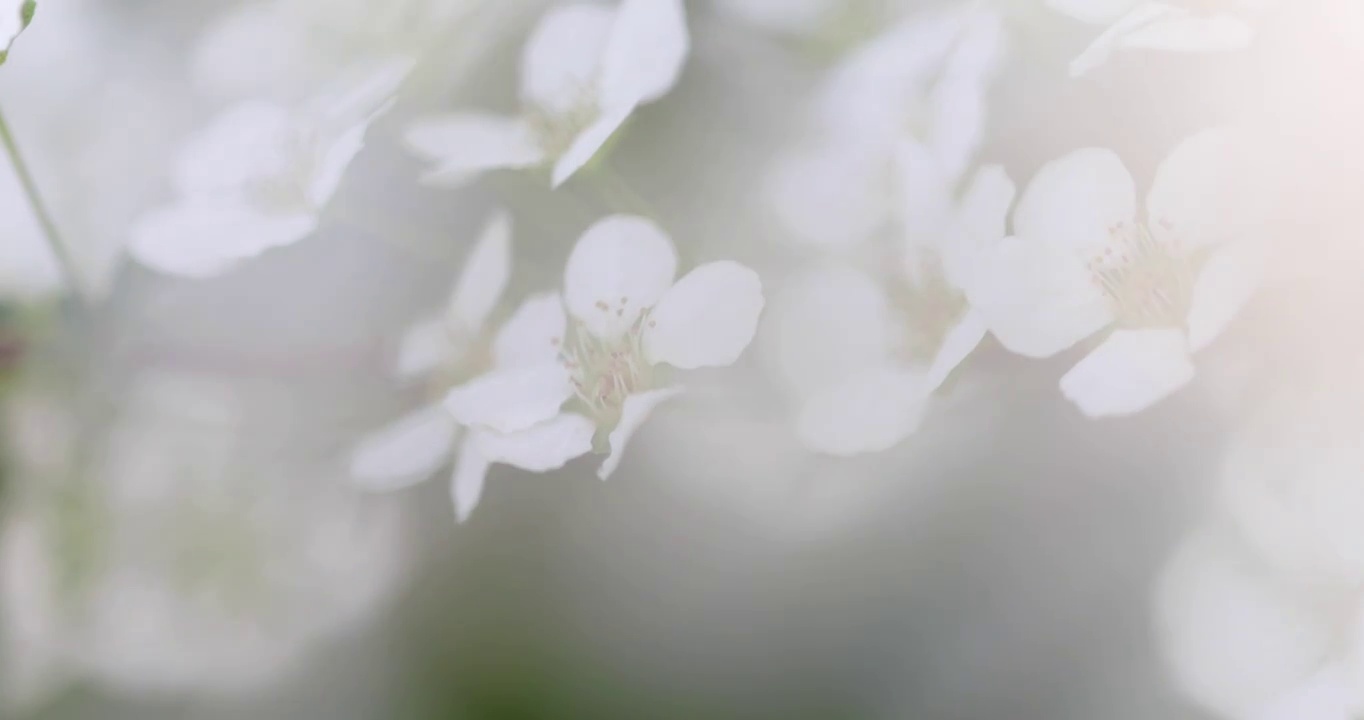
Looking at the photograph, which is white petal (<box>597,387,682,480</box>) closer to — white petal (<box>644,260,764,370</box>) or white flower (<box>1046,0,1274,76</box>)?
white petal (<box>644,260,764,370</box>)

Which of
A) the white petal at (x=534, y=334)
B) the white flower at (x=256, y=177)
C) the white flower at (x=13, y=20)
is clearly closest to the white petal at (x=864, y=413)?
the white petal at (x=534, y=334)

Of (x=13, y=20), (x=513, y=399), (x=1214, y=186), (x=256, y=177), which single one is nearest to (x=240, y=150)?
(x=256, y=177)

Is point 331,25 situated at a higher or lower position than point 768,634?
higher

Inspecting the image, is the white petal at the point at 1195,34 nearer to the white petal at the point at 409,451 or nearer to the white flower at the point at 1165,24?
the white flower at the point at 1165,24

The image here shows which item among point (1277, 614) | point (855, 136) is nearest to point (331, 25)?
point (855, 136)

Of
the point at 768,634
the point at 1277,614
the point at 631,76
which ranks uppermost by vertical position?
the point at 631,76

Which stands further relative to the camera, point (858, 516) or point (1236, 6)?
point (858, 516)

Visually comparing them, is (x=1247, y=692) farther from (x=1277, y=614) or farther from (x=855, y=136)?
(x=855, y=136)
